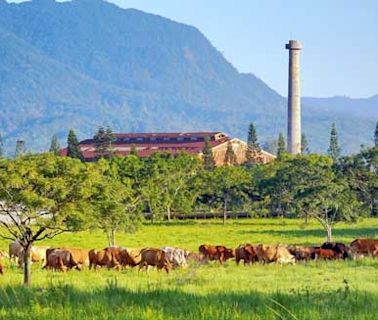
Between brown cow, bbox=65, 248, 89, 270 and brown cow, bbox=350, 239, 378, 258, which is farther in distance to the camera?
brown cow, bbox=350, 239, 378, 258

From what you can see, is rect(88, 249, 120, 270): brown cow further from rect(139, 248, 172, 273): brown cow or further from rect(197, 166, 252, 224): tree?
rect(197, 166, 252, 224): tree

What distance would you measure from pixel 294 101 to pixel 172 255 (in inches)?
5096

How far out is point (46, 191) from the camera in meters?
24.1

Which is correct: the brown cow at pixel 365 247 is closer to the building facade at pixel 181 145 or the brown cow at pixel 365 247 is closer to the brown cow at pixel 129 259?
the brown cow at pixel 129 259

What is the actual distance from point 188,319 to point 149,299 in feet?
5.09

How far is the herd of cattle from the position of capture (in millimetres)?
31259

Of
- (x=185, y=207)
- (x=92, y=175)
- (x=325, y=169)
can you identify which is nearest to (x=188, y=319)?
(x=92, y=175)

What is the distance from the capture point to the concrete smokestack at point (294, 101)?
152 meters

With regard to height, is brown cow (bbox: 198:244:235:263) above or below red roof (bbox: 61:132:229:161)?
below

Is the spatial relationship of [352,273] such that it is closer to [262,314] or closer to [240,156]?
[262,314]

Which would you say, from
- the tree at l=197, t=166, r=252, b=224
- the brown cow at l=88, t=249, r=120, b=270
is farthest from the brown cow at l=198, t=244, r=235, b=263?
the tree at l=197, t=166, r=252, b=224

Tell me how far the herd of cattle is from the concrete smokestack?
11334cm

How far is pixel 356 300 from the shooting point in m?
8.32

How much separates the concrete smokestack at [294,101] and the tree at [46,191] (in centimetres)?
12538
